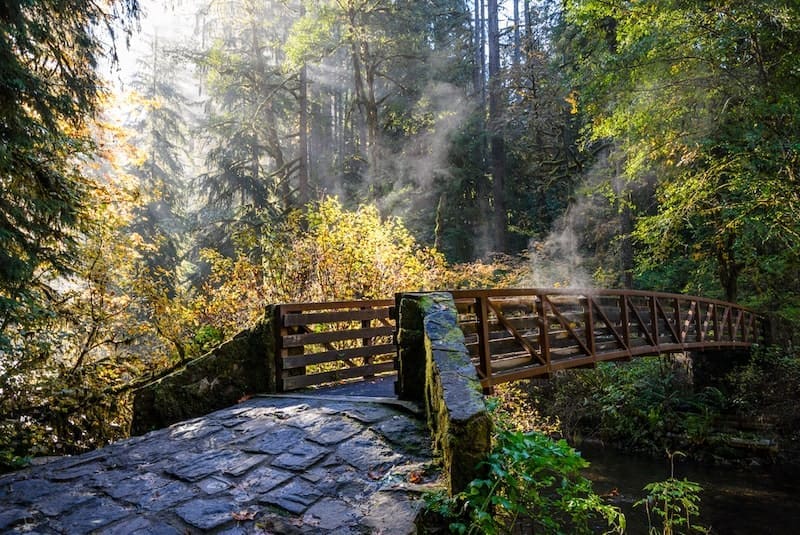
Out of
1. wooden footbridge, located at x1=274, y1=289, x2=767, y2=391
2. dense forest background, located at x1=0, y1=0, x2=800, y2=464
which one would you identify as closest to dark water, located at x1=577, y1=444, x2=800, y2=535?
wooden footbridge, located at x1=274, y1=289, x2=767, y2=391

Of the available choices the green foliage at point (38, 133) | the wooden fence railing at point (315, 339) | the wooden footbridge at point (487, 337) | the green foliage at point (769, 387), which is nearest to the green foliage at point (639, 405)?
the green foliage at point (769, 387)

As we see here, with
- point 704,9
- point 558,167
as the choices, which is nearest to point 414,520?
point 704,9

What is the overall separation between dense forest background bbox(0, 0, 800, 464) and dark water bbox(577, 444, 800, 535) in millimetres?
4789

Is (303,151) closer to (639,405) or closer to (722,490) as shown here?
(639,405)

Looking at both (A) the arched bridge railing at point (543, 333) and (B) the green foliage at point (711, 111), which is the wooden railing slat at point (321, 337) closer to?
(A) the arched bridge railing at point (543, 333)

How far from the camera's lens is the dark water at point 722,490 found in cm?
777

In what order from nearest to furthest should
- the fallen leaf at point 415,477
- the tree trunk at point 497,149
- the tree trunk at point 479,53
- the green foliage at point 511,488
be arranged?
the green foliage at point 511,488 < the fallen leaf at point 415,477 < the tree trunk at point 497,149 < the tree trunk at point 479,53

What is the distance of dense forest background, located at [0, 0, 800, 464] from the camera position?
588 cm

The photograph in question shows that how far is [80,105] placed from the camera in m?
6.07

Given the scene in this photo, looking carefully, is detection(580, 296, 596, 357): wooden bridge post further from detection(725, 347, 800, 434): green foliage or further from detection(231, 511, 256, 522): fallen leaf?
detection(725, 347, 800, 434): green foliage

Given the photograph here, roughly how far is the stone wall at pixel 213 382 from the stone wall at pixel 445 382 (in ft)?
6.83

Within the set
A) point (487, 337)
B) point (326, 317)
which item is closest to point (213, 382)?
point (326, 317)

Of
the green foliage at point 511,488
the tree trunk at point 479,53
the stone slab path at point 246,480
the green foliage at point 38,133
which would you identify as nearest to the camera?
the green foliage at point 511,488

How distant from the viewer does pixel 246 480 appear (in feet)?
12.2
